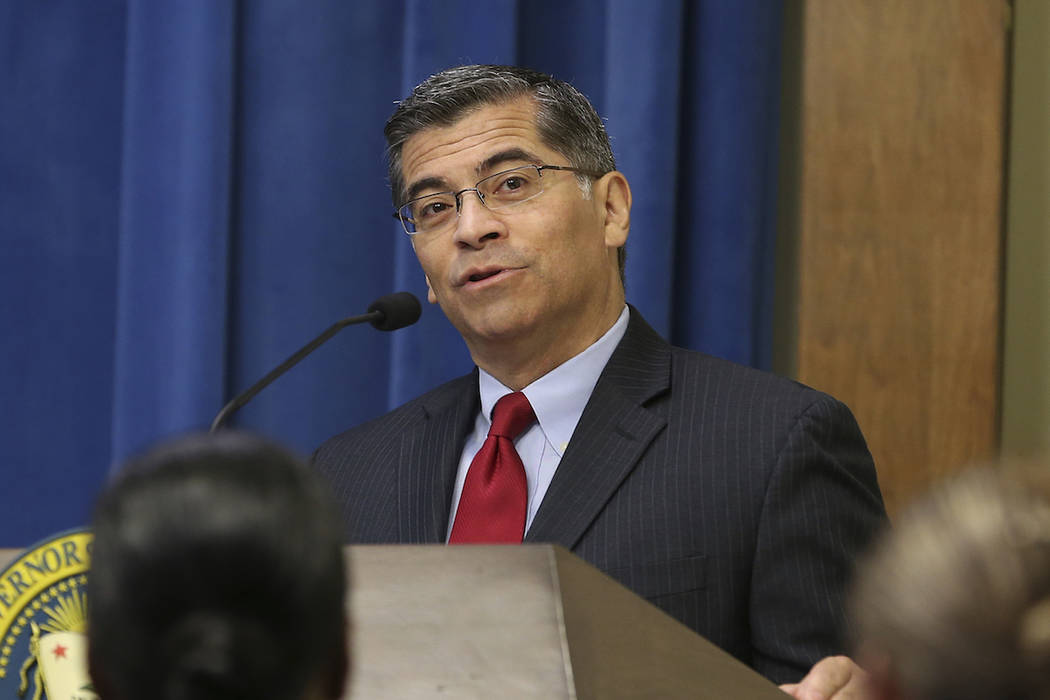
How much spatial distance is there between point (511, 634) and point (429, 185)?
1.24m

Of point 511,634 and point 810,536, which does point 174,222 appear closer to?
point 810,536

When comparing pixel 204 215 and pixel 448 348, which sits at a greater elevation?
pixel 204 215

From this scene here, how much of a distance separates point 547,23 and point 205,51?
0.63 m

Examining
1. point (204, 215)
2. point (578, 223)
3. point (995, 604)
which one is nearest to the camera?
point (995, 604)

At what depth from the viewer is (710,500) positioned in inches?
62.5

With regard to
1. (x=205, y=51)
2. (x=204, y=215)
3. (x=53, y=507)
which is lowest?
(x=53, y=507)

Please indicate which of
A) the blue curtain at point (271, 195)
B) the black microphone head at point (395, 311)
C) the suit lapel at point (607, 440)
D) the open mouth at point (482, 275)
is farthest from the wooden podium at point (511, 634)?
the blue curtain at point (271, 195)

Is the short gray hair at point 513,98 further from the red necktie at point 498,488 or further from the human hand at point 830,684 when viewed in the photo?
the human hand at point 830,684

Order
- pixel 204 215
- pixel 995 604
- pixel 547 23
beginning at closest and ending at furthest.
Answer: pixel 995 604 < pixel 204 215 < pixel 547 23

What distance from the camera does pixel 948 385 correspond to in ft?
7.20

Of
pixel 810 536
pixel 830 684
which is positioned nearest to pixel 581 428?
pixel 810 536

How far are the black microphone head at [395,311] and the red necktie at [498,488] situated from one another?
207mm

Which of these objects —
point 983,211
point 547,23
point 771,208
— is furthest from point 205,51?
point 983,211

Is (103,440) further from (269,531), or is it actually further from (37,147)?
(269,531)
